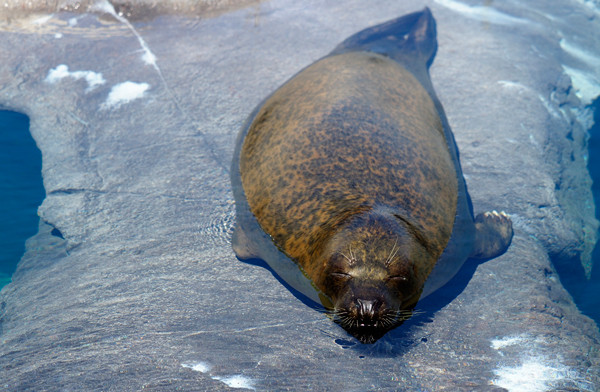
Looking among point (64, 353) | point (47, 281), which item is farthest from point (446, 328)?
point (47, 281)

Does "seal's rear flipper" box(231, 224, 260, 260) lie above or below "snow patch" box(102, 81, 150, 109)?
below

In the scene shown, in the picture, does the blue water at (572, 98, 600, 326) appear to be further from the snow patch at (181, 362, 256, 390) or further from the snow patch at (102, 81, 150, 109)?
the snow patch at (102, 81, 150, 109)

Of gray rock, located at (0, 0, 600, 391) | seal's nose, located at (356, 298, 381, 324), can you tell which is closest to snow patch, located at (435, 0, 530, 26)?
gray rock, located at (0, 0, 600, 391)

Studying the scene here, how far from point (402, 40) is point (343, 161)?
295 centimetres

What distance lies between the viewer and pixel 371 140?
341cm

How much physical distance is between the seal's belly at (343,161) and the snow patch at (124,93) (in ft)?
5.65

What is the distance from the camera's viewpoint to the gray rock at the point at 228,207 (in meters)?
2.80

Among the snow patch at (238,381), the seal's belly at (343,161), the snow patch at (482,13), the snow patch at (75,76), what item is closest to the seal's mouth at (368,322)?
the seal's belly at (343,161)

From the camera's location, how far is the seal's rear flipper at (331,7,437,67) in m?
5.26

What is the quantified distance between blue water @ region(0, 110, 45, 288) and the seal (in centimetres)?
212

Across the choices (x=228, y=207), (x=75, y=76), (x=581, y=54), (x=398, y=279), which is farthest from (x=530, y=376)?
(x=581, y=54)

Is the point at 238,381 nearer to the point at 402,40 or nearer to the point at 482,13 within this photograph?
the point at 402,40

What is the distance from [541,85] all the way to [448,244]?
3.47 meters

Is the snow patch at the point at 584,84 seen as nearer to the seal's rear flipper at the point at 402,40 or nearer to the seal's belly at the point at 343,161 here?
the seal's rear flipper at the point at 402,40
